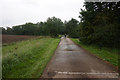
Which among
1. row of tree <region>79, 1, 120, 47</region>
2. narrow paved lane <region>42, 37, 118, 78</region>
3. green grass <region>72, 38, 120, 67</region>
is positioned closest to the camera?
narrow paved lane <region>42, 37, 118, 78</region>

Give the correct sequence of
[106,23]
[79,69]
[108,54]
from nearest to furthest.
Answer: [79,69]
[108,54]
[106,23]

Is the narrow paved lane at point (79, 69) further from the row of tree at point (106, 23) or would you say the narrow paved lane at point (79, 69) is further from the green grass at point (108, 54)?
the row of tree at point (106, 23)

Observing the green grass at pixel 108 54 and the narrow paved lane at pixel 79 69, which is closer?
the narrow paved lane at pixel 79 69

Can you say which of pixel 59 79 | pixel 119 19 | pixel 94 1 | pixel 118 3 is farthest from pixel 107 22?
pixel 59 79

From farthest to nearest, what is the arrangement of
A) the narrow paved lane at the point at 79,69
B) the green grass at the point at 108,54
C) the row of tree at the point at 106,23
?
the row of tree at the point at 106,23
the green grass at the point at 108,54
the narrow paved lane at the point at 79,69

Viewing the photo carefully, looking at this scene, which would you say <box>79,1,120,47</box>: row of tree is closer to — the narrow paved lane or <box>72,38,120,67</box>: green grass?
<box>72,38,120,67</box>: green grass

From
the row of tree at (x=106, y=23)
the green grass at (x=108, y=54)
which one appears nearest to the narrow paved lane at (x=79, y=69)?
the green grass at (x=108, y=54)

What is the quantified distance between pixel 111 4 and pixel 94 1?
90.5 inches

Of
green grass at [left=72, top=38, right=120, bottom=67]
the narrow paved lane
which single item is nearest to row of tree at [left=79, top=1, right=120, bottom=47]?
green grass at [left=72, top=38, right=120, bottom=67]

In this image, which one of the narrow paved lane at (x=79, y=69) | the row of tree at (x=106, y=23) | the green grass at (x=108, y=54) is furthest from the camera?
the row of tree at (x=106, y=23)

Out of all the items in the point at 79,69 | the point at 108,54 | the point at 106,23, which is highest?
the point at 106,23

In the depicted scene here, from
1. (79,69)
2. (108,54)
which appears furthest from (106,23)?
(79,69)

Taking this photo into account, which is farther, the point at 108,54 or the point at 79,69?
the point at 108,54

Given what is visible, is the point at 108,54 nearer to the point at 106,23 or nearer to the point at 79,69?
the point at 106,23
